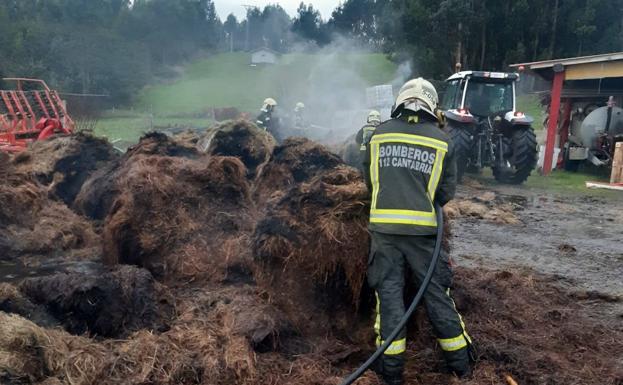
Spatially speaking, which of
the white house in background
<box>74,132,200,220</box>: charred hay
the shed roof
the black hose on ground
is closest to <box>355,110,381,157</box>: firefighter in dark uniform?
<box>74,132,200,220</box>: charred hay

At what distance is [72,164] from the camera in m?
9.30

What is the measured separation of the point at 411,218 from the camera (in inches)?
152

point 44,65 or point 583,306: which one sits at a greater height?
point 44,65

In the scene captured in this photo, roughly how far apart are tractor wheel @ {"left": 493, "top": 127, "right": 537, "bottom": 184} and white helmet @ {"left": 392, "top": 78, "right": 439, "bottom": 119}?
33.7 feet

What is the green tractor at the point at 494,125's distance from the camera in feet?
44.6

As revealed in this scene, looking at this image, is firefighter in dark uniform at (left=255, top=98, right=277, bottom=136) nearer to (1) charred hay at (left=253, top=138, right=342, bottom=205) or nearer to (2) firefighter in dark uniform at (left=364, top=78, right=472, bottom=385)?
(1) charred hay at (left=253, top=138, right=342, bottom=205)

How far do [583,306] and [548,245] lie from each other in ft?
8.64

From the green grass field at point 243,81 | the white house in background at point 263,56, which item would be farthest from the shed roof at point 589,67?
the white house in background at point 263,56

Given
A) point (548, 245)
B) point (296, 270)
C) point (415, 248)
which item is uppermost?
point (415, 248)

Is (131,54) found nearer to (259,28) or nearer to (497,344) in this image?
(497,344)

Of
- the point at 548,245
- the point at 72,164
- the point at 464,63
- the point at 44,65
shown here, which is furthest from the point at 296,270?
the point at 44,65

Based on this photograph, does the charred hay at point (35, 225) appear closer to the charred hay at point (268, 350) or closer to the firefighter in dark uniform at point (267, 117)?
the charred hay at point (268, 350)

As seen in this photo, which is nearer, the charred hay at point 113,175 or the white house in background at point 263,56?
the charred hay at point 113,175

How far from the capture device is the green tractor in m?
13.6
